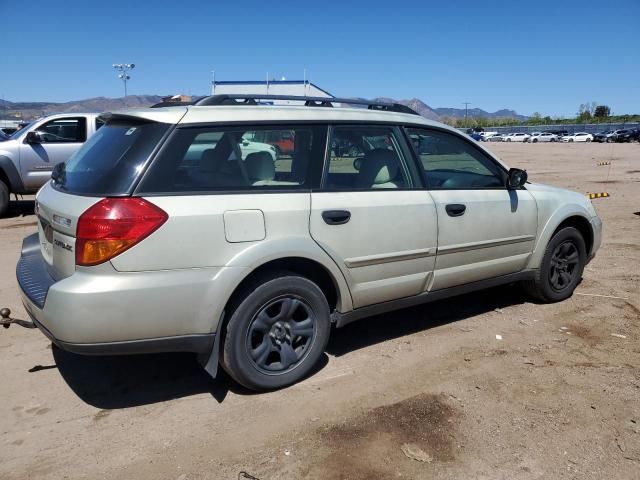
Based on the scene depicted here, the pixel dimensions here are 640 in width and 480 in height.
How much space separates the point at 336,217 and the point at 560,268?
2707 mm

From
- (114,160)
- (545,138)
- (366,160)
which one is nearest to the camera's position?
(114,160)

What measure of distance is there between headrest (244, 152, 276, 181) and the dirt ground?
1388mm

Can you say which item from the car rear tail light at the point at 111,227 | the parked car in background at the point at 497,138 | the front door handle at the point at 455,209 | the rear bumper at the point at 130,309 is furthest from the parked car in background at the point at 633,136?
the car rear tail light at the point at 111,227

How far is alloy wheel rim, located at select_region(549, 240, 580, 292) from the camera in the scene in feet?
16.8

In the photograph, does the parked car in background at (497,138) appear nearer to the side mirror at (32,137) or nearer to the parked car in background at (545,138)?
the parked car in background at (545,138)

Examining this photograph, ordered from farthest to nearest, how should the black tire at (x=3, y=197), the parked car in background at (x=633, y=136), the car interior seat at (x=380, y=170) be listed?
1. the parked car in background at (x=633, y=136)
2. the black tire at (x=3, y=197)
3. the car interior seat at (x=380, y=170)

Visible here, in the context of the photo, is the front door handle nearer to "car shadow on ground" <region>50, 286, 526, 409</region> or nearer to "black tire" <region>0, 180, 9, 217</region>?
"car shadow on ground" <region>50, 286, 526, 409</region>

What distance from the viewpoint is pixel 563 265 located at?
518 centimetres

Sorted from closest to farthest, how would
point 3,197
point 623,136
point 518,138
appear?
point 3,197 < point 623,136 < point 518,138

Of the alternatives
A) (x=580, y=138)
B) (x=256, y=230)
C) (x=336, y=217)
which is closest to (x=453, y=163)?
(x=336, y=217)

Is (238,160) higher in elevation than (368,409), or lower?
higher

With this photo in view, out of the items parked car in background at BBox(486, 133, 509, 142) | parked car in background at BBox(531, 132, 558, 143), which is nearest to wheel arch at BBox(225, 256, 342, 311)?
parked car in background at BBox(531, 132, 558, 143)

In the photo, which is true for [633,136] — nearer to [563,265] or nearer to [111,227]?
[563,265]

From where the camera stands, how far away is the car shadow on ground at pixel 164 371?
354 cm
